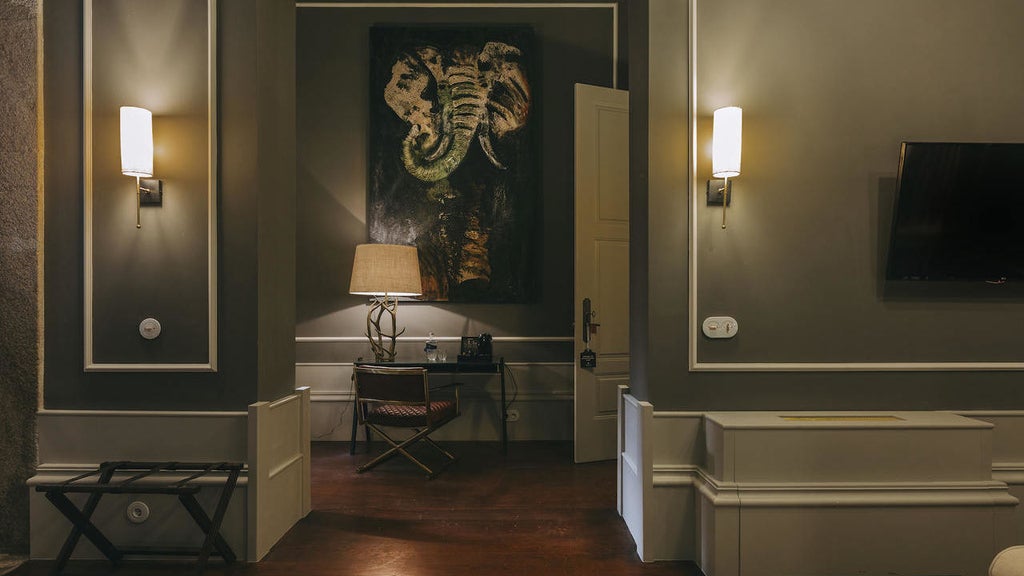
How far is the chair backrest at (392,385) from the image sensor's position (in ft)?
12.6

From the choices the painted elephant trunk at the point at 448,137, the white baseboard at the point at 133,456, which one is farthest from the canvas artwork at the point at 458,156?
the white baseboard at the point at 133,456

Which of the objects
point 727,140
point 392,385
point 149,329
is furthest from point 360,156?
point 727,140

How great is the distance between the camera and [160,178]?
2.69 meters

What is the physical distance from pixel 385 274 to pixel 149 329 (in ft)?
6.43

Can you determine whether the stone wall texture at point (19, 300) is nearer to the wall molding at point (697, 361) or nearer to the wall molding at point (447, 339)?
the wall molding at point (447, 339)

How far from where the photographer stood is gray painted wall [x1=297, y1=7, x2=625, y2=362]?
199 inches

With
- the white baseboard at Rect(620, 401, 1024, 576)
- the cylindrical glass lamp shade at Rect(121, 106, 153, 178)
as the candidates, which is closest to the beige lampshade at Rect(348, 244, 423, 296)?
the cylindrical glass lamp shade at Rect(121, 106, 153, 178)

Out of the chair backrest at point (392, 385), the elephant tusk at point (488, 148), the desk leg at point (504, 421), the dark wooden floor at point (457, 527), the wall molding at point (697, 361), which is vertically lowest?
the dark wooden floor at point (457, 527)

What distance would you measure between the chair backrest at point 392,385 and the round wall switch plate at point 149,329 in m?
→ 1.49

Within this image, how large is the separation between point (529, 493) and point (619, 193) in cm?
240

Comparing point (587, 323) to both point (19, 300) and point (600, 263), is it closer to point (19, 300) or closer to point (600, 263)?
point (600, 263)

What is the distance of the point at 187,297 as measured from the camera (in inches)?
105

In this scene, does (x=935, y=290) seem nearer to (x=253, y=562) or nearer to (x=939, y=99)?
(x=939, y=99)

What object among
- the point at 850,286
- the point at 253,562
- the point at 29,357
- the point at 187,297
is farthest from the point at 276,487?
the point at 850,286
